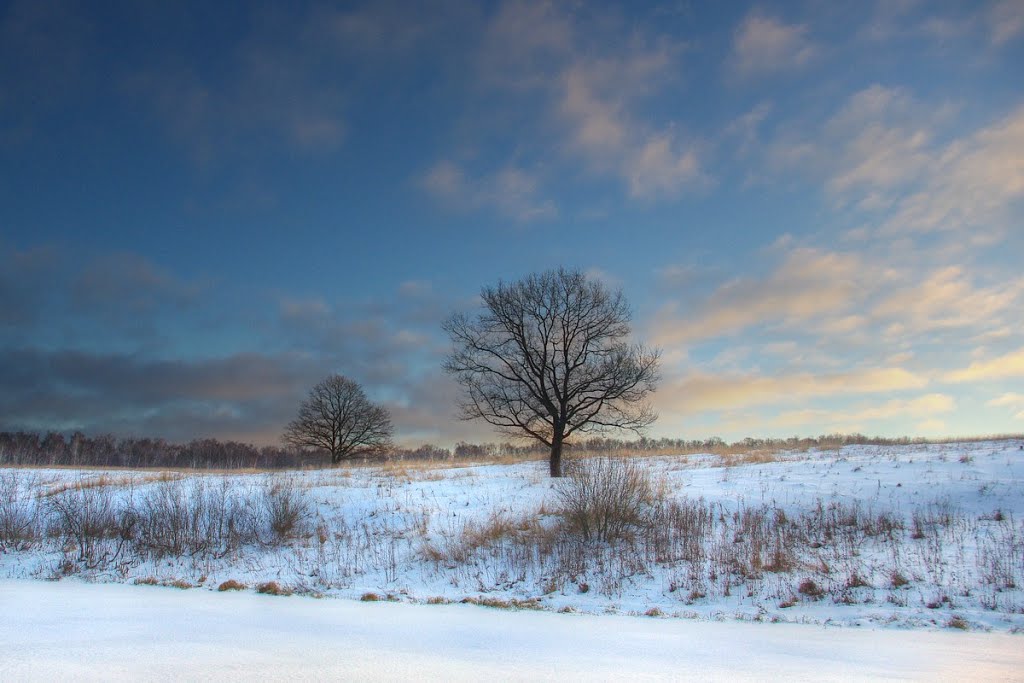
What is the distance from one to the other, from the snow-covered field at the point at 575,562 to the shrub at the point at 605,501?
1.25 feet

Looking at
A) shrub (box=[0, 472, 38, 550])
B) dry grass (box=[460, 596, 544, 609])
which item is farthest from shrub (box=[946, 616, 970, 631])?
shrub (box=[0, 472, 38, 550])

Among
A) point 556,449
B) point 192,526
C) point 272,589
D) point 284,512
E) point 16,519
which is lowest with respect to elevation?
point 272,589

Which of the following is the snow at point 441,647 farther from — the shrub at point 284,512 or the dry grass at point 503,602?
the shrub at point 284,512

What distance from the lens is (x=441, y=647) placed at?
21.1 ft

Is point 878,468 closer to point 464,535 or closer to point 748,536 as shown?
point 748,536

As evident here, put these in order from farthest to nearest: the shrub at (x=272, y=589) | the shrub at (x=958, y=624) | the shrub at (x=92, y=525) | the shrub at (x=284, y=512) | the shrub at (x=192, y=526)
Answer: the shrub at (x=284, y=512) < the shrub at (x=192, y=526) < the shrub at (x=92, y=525) < the shrub at (x=272, y=589) < the shrub at (x=958, y=624)

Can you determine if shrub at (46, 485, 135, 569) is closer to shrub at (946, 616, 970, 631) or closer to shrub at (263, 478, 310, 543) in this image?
shrub at (263, 478, 310, 543)

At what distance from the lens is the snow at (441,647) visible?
5141 mm

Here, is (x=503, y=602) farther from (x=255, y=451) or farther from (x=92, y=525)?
(x=255, y=451)

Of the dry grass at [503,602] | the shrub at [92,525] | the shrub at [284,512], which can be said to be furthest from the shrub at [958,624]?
the shrub at [92,525]

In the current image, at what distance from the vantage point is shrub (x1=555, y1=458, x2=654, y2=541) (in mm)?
15547

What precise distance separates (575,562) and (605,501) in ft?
6.48

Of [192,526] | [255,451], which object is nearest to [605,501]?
[192,526]

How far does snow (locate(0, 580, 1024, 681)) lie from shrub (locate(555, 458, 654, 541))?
5.05 m
